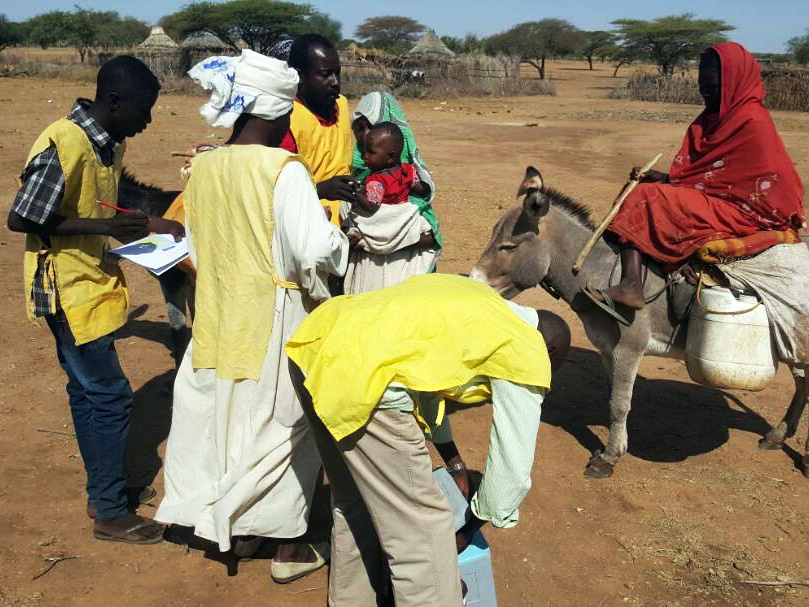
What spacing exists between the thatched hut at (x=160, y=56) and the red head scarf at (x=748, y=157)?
27.8m

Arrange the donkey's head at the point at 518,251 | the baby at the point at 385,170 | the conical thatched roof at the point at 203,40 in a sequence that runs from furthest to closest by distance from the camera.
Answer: the conical thatched roof at the point at 203,40 → the donkey's head at the point at 518,251 → the baby at the point at 385,170

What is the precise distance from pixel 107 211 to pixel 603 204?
30.1 feet

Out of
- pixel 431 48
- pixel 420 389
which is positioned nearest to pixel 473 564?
pixel 420 389

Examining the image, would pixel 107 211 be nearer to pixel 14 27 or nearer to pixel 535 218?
pixel 535 218

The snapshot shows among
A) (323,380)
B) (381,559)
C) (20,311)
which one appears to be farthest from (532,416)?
(20,311)

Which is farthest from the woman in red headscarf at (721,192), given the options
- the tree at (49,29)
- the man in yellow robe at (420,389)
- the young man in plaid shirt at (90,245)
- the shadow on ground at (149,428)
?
the tree at (49,29)

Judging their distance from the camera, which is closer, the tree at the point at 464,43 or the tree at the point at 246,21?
the tree at the point at 246,21

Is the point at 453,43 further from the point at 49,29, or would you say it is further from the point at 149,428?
the point at 149,428

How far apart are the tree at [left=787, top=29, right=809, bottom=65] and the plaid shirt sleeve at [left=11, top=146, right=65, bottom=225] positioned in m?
46.7

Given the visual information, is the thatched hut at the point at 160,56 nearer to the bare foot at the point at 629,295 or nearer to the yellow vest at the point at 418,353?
the bare foot at the point at 629,295

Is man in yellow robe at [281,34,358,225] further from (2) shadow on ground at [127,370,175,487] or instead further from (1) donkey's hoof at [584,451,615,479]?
(1) donkey's hoof at [584,451,615,479]

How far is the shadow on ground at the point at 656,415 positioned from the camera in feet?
16.5

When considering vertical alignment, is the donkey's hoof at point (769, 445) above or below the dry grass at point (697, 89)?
below

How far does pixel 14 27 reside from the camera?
2152 inches
